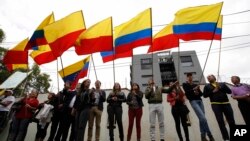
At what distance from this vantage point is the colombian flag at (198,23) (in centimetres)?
800

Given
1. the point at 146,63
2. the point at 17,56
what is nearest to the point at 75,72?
the point at 17,56

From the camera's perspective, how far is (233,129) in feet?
11.2

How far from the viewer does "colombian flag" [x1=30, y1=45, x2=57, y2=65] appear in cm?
993

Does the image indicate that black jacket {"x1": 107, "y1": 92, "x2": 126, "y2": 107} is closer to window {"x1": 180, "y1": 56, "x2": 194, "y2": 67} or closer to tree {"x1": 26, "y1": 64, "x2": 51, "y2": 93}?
tree {"x1": 26, "y1": 64, "x2": 51, "y2": 93}

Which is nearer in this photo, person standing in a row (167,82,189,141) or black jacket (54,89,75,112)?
person standing in a row (167,82,189,141)

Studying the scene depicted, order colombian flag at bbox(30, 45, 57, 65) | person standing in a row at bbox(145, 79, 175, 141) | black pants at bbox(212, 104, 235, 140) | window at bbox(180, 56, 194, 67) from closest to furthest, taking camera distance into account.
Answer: black pants at bbox(212, 104, 235, 140) < person standing in a row at bbox(145, 79, 175, 141) < colombian flag at bbox(30, 45, 57, 65) < window at bbox(180, 56, 194, 67)

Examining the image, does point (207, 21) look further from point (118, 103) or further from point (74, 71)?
point (74, 71)

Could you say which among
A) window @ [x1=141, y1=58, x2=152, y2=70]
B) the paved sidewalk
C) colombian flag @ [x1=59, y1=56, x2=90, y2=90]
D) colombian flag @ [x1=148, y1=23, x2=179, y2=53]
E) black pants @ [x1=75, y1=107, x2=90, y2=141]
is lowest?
the paved sidewalk

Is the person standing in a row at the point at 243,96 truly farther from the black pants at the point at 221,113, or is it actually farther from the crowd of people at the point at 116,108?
the black pants at the point at 221,113

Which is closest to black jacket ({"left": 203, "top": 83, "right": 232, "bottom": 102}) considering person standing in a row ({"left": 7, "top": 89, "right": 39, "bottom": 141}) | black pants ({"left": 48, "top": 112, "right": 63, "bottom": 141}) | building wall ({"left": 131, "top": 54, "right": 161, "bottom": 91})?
black pants ({"left": 48, "top": 112, "right": 63, "bottom": 141})

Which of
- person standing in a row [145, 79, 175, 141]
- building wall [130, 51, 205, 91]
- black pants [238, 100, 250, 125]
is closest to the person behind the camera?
black pants [238, 100, 250, 125]

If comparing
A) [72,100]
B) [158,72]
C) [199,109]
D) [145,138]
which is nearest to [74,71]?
[72,100]

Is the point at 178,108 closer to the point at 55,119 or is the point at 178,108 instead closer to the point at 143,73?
the point at 55,119

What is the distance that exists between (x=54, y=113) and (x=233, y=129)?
540 cm
